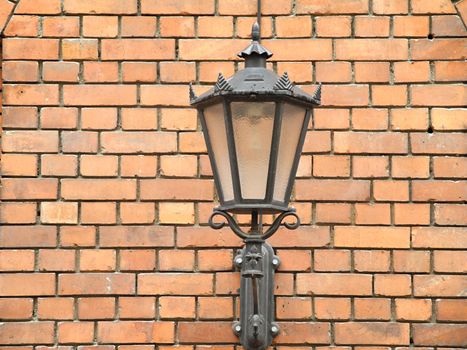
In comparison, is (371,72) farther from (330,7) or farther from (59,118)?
(59,118)

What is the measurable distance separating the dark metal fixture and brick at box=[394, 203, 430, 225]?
631mm

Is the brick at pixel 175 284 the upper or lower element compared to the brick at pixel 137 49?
lower

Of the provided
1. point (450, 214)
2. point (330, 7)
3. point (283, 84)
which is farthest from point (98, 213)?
point (450, 214)

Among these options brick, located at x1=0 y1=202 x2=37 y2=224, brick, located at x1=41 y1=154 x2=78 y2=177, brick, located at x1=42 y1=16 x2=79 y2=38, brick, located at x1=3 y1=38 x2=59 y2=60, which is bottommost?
brick, located at x1=0 y1=202 x2=37 y2=224

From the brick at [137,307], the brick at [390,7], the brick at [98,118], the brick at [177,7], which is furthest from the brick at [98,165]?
the brick at [390,7]

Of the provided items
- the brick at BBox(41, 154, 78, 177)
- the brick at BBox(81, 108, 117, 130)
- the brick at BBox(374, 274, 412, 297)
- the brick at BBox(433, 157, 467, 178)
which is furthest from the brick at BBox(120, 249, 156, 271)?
the brick at BBox(433, 157, 467, 178)

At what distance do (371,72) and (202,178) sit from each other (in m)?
0.70

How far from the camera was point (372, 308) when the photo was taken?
4.46m

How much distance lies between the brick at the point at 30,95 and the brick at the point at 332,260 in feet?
3.51

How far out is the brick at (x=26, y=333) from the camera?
4.46 meters

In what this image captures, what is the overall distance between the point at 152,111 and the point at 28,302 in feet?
2.59

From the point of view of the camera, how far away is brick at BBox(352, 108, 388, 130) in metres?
4.57

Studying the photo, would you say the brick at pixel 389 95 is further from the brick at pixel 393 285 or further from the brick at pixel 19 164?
the brick at pixel 19 164

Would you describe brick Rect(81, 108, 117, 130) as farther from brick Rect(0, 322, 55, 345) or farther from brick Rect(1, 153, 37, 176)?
brick Rect(0, 322, 55, 345)
